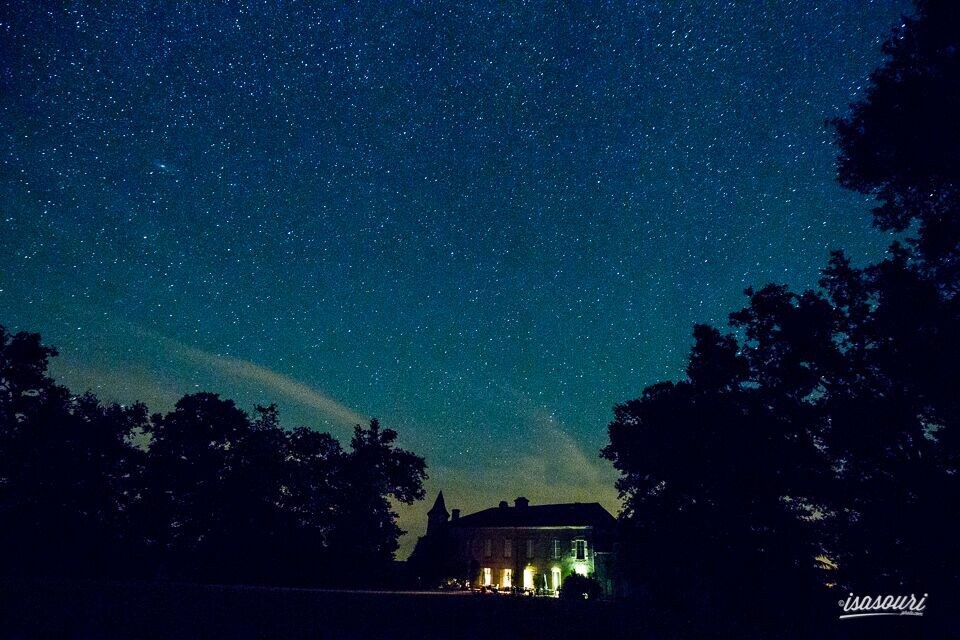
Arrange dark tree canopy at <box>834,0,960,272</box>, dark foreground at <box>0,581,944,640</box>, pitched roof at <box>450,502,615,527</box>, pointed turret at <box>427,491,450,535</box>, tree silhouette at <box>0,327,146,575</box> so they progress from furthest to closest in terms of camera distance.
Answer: pointed turret at <box>427,491,450,535</box>, pitched roof at <box>450,502,615,527</box>, tree silhouette at <box>0,327,146,575</box>, dark foreground at <box>0,581,944,640</box>, dark tree canopy at <box>834,0,960,272</box>

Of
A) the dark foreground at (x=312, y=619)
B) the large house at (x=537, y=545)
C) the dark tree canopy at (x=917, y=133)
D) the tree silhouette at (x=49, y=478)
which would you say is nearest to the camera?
the dark tree canopy at (x=917, y=133)

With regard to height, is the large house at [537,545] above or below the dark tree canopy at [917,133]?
below

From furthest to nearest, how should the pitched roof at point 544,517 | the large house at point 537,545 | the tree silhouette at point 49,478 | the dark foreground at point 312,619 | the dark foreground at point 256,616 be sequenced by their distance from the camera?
the pitched roof at point 544,517 → the large house at point 537,545 → the tree silhouette at point 49,478 → the dark foreground at point 312,619 → the dark foreground at point 256,616

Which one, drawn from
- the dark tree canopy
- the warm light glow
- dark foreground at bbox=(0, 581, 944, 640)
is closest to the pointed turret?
the warm light glow

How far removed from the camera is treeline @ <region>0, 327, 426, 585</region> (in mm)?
31391

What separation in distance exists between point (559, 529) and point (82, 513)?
4157 centimetres

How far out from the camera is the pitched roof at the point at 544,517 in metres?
58.3

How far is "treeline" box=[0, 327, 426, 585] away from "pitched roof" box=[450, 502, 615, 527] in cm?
1622

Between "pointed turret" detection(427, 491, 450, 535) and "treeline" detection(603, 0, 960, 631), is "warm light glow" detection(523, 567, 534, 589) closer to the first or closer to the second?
"pointed turret" detection(427, 491, 450, 535)

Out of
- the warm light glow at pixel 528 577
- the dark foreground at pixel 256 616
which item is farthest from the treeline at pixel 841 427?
the warm light glow at pixel 528 577

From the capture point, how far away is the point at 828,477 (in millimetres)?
17516

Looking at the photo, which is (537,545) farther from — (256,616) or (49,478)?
(256,616)

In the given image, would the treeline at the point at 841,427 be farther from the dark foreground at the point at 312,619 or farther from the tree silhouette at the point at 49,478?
the tree silhouette at the point at 49,478

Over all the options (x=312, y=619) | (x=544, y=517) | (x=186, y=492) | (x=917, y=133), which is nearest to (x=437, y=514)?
(x=544, y=517)
